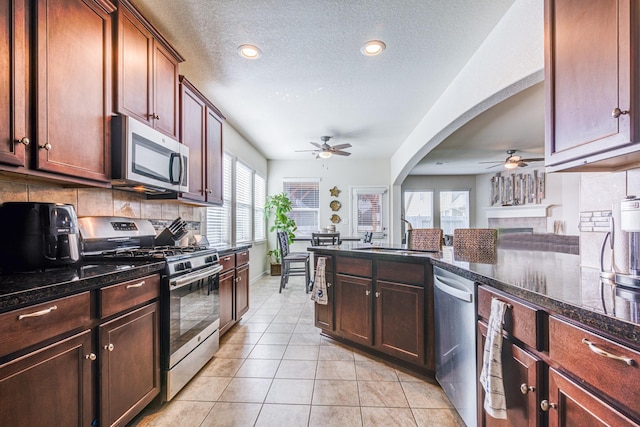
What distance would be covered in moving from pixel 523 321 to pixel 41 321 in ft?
5.81

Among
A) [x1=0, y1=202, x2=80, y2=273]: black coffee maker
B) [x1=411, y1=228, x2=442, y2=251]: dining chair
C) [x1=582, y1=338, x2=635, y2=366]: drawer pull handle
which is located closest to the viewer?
[x1=582, y1=338, x2=635, y2=366]: drawer pull handle

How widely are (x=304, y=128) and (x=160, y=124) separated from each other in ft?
8.60

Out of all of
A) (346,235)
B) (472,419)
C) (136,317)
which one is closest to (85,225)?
(136,317)

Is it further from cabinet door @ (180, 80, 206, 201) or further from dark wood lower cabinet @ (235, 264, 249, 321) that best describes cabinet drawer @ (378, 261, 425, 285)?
cabinet door @ (180, 80, 206, 201)

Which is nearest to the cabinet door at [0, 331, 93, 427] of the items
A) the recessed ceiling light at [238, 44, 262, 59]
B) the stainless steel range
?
the stainless steel range

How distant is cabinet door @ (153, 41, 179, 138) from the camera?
2213 mm

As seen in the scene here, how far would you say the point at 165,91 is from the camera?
92.4 inches

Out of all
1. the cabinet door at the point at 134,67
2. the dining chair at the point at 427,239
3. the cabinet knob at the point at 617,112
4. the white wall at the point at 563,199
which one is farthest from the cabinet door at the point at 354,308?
the white wall at the point at 563,199

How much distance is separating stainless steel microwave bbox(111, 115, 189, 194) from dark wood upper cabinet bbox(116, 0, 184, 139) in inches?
4.1

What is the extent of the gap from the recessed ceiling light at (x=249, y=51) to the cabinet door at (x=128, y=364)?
201cm

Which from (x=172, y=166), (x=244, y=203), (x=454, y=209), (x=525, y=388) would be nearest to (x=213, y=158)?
(x=172, y=166)

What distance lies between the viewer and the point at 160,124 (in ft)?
7.51

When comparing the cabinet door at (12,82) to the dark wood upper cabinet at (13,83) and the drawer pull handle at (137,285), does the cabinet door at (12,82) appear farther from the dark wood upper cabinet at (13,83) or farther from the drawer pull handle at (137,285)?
the drawer pull handle at (137,285)

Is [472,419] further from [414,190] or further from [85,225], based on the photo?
[414,190]
